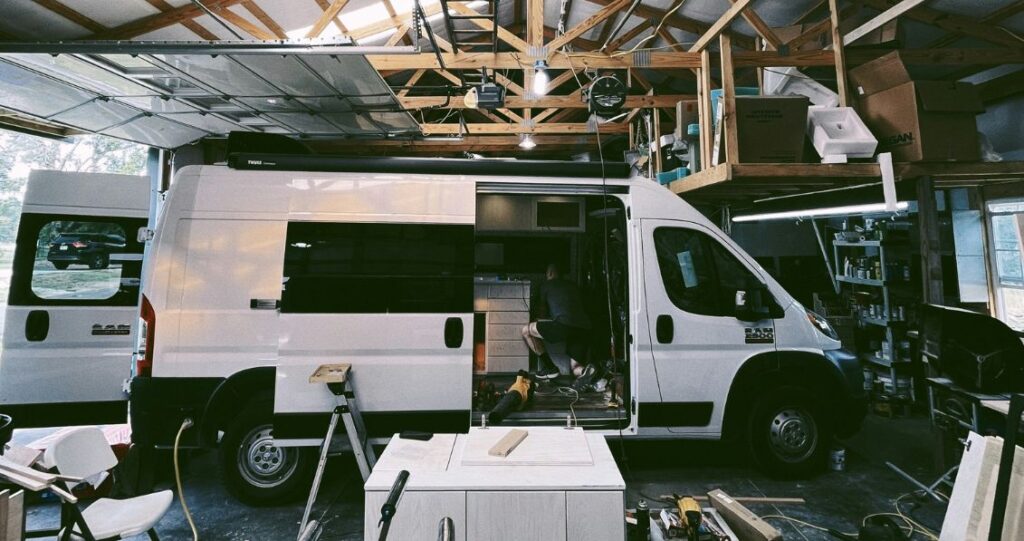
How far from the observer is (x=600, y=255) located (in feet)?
18.6

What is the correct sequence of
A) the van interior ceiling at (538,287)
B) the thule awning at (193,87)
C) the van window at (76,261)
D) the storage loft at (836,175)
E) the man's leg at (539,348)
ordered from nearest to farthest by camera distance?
the thule awning at (193,87), the storage loft at (836,175), the van window at (76,261), the van interior ceiling at (538,287), the man's leg at (539,348)

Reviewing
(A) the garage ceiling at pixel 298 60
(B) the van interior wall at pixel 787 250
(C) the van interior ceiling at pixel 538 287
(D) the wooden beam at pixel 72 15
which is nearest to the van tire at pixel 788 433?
(C) the van interior ceiling at pixel 538 287

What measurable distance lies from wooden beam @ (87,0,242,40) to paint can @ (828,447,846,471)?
22.6 ft

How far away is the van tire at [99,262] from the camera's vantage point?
3922 mm

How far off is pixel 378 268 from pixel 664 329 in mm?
2202

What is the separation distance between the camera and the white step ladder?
106 inches

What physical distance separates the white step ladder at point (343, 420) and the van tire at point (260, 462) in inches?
14.4

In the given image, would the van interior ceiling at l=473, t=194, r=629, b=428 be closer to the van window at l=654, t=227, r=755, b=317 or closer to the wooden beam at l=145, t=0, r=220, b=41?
the van window at l=654, t=227, r=755, b=317

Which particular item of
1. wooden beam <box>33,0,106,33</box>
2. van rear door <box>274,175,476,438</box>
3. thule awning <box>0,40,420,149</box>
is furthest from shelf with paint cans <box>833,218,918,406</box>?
wooden beam <box>33,0,106,33</box>

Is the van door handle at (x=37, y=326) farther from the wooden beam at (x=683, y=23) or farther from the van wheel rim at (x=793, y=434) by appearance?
the wooden beam at (x=683, y=23)

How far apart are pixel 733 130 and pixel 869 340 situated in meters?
4.45

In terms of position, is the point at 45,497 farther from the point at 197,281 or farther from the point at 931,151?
the point at 931,151

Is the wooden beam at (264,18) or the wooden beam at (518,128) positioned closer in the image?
the wooden beam at (264,18)

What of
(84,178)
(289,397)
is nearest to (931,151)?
(289,397)
